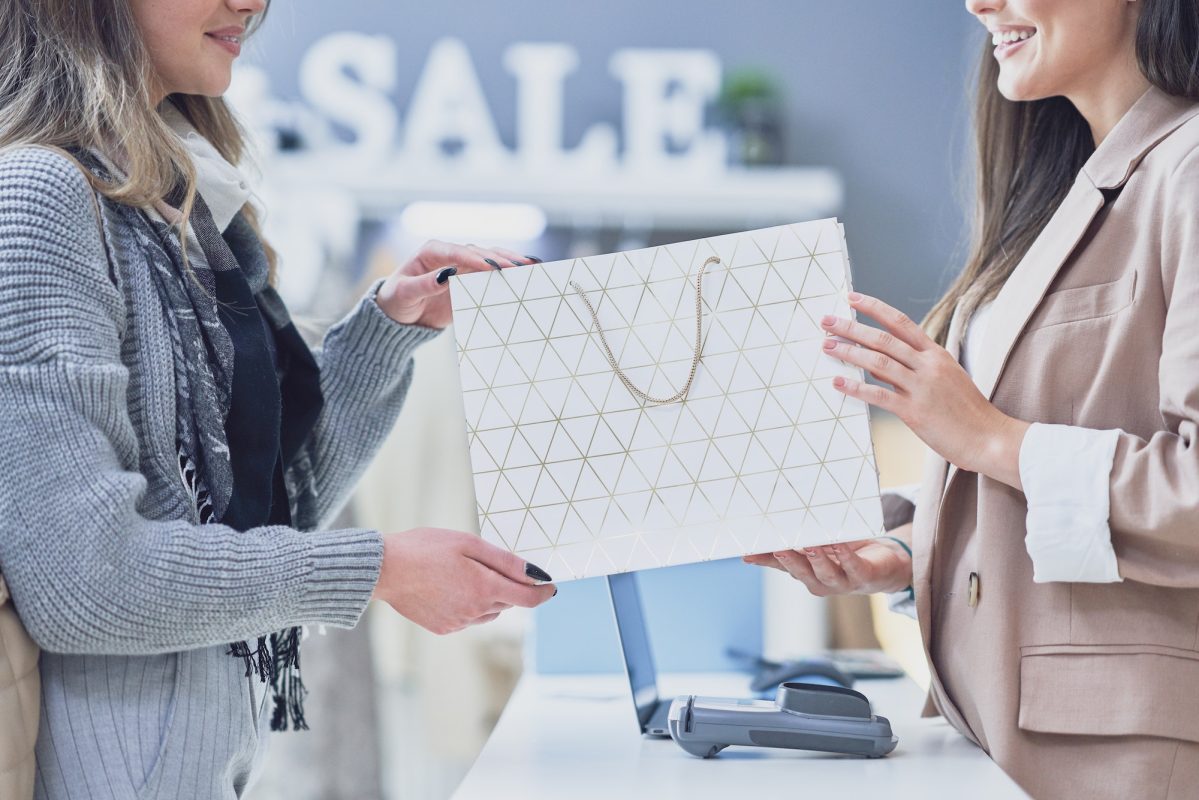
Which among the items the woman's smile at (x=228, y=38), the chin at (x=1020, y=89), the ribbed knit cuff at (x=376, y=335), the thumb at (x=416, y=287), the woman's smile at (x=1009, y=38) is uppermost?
the woman's smile at (x=228, y=38)

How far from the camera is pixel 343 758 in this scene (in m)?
2.58

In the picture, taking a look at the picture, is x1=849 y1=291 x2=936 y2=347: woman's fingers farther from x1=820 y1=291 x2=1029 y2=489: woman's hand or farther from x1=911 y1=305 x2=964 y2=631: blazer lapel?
x1=911 y1=305 x2=964 y2=631: blazer lapel

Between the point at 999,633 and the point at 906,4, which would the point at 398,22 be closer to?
the point at 906,4

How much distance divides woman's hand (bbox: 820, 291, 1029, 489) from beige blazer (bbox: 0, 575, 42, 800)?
2.41ft

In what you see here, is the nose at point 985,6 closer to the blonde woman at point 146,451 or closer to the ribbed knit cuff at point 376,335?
the blonde woman at point 146,451

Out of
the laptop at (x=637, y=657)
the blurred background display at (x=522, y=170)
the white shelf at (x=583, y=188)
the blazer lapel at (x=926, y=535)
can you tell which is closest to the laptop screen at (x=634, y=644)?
the laptop at (x=637, y=657)

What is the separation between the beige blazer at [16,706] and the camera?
2.88ft

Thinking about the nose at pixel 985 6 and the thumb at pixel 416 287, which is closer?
the nose at pixel 985 6

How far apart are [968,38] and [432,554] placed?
269 centimetres

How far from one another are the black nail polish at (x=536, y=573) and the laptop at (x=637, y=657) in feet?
0.55

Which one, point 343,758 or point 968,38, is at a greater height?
point 968,38

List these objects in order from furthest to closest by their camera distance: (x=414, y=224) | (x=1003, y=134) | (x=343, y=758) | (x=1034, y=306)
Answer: (x=414, y=224) → (x=343, y=758) → (x=1003, y=134) → (x=1034, y=306)

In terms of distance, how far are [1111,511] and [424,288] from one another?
0.80 metres

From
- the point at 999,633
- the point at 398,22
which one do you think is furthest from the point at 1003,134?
the point at 398,22
